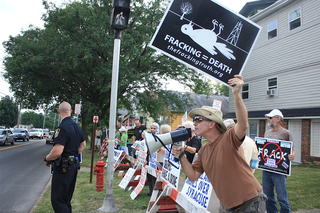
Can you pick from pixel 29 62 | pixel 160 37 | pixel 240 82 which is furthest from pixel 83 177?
pixel 29 62

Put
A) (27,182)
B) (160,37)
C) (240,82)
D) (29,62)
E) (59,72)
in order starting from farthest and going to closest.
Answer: (59,72) < (29,62) < (27,182) < (160,37) < (240,82)

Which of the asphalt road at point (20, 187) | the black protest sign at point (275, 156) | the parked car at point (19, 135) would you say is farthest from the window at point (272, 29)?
the parked car at point (19, 135)

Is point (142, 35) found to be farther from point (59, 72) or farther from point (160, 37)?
point (160, 37)

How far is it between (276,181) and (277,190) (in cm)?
17

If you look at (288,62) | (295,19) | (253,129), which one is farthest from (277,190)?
(253,129)

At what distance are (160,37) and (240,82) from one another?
1267 millimetres

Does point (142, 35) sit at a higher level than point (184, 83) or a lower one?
higher

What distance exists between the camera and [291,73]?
48.6 ft

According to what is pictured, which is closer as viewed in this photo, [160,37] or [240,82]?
[240,82]

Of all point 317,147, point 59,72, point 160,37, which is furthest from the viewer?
point 59,72

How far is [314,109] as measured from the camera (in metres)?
12.8

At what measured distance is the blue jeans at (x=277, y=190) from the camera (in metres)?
3.94

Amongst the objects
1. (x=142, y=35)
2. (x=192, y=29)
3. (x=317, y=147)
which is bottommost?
(x=317, y=147)

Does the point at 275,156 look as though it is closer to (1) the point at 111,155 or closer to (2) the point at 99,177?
(1) the point at 111,155
